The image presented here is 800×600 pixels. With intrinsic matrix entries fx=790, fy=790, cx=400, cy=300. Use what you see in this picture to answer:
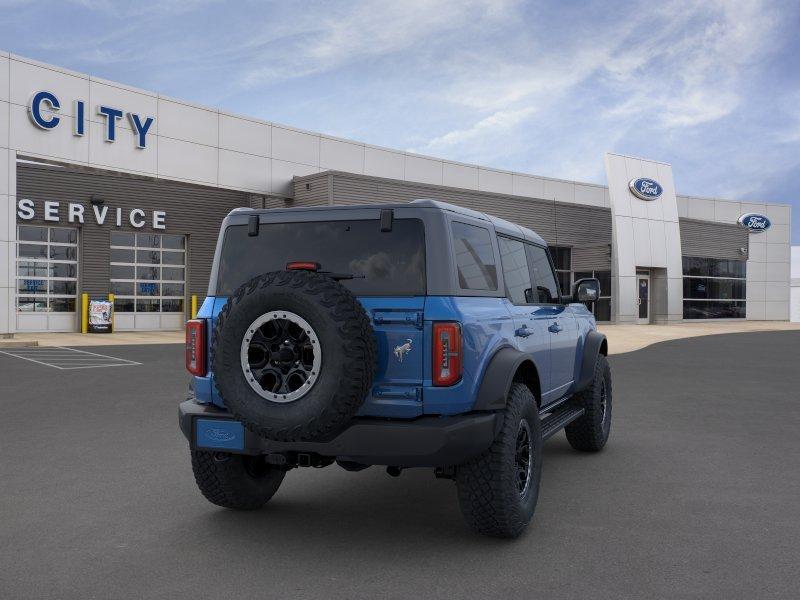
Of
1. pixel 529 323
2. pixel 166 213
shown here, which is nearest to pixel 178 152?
pixel 166 213

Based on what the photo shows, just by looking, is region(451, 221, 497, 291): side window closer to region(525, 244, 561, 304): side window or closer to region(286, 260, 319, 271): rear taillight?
region(286, 260, 319, 271): rear taillight

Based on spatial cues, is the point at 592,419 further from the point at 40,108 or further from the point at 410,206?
the point at 40,108

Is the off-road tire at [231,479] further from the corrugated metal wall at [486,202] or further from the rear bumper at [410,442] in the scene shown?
the corrugated metal wall at [486,202]

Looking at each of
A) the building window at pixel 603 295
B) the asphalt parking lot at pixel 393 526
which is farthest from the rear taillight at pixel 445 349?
the building window at pixel 603 295

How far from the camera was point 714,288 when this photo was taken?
137ft

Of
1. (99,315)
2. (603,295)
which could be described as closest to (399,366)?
(99,315)

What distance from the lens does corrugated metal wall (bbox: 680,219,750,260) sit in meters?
40.7

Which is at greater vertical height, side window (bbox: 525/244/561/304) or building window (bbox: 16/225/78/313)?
building window (bbox: 16/225/78/313)

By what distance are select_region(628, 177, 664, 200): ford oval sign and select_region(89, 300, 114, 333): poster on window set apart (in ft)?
76.0

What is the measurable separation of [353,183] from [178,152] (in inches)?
230

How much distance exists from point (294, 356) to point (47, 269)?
25.5 metres

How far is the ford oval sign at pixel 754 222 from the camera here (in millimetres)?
44406

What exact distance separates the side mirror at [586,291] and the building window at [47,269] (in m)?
24.1

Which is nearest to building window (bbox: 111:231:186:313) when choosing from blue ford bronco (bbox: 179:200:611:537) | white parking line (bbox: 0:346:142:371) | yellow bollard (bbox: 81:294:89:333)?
yellow bollard (bbox: 81:294:89:333)
